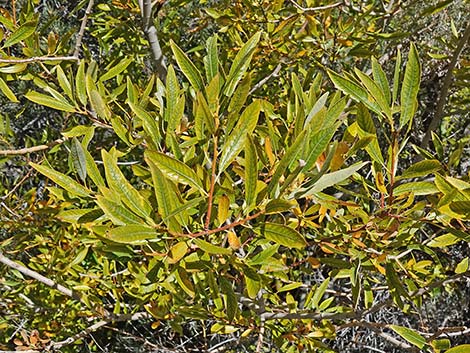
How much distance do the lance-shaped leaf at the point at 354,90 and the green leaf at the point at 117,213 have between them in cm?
36

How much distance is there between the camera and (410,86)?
0.74m

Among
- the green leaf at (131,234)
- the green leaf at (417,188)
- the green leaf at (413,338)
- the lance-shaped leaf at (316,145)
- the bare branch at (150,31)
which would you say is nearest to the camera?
the green leaf at (131,234)

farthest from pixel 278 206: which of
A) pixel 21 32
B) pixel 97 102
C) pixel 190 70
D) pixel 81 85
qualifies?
pixel 21 32

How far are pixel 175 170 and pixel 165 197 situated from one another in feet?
0.18

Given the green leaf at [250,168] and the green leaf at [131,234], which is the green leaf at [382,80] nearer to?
the green leaf at [250,168]

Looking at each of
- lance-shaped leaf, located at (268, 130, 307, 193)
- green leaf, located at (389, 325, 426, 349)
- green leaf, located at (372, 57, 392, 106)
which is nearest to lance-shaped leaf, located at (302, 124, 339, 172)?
lance-shaped leaf, located at (268, 130, 307, 193)

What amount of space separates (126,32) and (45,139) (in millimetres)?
431

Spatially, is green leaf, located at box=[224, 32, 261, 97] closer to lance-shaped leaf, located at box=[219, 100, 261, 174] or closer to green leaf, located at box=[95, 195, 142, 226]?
lance-shaped leaf, located at box=[219, 100, 261, 174]

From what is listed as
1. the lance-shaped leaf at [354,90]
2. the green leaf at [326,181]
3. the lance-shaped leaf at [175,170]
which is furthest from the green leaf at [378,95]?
the lance-shaped leaf at [175,170]

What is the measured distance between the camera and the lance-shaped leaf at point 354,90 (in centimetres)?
76

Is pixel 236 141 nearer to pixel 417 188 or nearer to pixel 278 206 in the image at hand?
pixel 278 206

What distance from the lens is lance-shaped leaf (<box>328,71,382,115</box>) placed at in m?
0.76

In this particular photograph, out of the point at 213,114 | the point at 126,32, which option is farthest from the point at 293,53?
the point at 213,114

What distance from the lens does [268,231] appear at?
666mm
